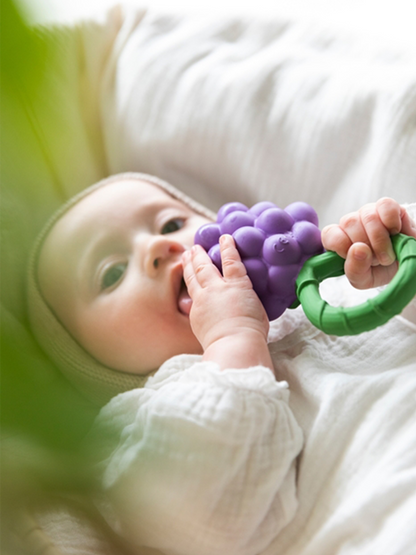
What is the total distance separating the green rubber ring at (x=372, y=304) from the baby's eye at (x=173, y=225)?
343 millimetres

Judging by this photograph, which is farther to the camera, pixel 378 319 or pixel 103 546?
pixel 103 546

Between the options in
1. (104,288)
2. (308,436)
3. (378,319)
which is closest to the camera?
(378,319)

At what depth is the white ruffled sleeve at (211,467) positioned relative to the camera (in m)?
0.58

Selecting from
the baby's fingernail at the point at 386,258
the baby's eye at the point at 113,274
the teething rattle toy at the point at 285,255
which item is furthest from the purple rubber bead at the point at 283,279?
the baby's eye at the point at 113,274

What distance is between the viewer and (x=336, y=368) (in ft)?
2.35

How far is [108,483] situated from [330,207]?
0.61 m

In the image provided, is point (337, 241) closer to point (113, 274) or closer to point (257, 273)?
point (257, 273)

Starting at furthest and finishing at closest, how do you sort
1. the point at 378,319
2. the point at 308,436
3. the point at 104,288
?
the point at 104,288, the point at 308,436, the point at 378,319

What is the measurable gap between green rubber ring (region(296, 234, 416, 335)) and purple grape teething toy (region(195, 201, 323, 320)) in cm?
4

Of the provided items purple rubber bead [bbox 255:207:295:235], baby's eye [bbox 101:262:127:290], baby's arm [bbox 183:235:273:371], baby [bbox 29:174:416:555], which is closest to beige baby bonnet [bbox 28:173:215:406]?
baby [bbox 29:174:416:555]

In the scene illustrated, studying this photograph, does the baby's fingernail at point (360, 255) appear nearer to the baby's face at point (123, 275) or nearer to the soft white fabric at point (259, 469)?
the soft white fabric at point (259, 469)

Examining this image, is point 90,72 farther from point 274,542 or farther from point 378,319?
point 274,542

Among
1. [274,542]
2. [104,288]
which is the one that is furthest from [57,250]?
[274,542]

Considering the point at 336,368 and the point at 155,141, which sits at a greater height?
the point at 155,141
